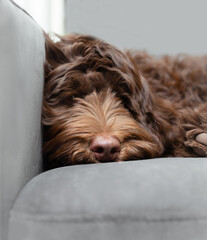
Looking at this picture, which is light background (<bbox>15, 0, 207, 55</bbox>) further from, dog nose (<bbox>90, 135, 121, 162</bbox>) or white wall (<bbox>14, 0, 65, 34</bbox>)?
dog nose (<bbox>90, 135, 121, 162</bbox>)

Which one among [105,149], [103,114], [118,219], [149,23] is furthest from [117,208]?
[149,23]

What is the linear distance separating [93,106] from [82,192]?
0.79 metres

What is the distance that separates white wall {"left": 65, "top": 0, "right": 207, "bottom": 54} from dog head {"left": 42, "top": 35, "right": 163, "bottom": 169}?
102cm

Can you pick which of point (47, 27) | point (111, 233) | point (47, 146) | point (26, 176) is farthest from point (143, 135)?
point (47, 27)

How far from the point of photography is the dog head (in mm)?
1396

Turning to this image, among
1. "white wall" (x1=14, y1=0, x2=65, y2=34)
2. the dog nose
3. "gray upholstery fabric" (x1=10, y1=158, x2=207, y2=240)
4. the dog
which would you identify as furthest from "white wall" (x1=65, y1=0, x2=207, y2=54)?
"gray upholstery fabric" (x1=10, y1=158, x2=207, y2=240)

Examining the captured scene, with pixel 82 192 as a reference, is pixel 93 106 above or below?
below

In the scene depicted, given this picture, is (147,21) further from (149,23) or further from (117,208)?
(117,208)

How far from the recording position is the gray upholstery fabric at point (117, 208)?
856 mm

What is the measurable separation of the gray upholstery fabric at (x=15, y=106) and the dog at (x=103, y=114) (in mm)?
255

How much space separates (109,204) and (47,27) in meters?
2.93

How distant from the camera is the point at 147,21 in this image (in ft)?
9.27

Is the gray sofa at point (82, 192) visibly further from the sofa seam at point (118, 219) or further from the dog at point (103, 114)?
the dog at point (103, 114)

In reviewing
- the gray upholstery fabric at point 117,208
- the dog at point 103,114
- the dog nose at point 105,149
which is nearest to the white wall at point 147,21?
the dog at point 103,114
